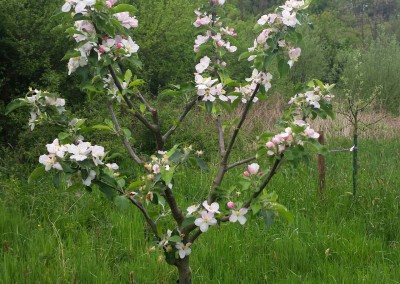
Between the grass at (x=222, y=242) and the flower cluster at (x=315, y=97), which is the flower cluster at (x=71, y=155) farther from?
the flower cluster at (x=315, y=97)

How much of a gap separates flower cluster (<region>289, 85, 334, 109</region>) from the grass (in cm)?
77

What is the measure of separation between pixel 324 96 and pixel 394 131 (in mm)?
7674

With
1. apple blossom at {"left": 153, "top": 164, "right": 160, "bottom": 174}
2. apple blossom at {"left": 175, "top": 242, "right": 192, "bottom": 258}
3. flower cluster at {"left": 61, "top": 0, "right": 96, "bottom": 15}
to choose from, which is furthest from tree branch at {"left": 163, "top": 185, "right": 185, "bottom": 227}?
flower cluster at {"left": 61, "top": 0, "right": 96, "bottom": 15}

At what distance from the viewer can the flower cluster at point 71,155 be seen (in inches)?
61.3

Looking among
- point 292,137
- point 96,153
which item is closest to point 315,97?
point 292,137

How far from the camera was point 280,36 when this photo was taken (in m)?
1.74

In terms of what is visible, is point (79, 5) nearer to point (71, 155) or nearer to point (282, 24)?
point (71, 155)

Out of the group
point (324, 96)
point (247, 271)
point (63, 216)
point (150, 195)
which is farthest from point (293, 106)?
point (63, 216)

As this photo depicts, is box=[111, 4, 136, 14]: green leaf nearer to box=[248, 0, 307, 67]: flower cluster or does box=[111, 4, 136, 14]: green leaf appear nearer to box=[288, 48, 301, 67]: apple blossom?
box=[248, 0, 307, 67]: flower cluster

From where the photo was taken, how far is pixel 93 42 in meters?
1.69

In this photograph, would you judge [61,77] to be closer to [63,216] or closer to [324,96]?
[63,216]

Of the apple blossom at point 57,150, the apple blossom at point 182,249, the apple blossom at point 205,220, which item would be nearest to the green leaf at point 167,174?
the apple blossom at point 205,220

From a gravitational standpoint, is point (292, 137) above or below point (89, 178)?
above

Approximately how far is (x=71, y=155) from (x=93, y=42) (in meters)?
0.40
